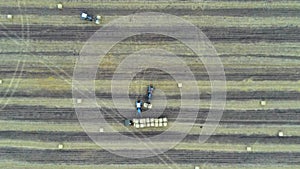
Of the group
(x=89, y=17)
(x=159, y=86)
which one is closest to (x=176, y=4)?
(x=159, y=86)

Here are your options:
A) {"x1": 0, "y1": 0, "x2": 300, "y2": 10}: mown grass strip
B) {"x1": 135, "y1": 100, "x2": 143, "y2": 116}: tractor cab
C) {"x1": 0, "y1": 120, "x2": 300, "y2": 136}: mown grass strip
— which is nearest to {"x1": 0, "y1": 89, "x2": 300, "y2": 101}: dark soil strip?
{"x1": 135, "y1": 100, "x2": 143, "y2": 116}: tractor cab

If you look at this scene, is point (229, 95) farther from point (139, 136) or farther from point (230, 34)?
point (139, 136)

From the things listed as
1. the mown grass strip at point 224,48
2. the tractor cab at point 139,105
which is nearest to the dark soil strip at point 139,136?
the tractor cab at point 139,105


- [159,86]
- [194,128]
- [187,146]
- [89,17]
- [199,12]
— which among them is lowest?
[187,146]

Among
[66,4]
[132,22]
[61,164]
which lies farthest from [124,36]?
[61,164]

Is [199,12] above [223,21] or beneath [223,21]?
above

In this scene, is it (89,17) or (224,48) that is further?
(224,48)

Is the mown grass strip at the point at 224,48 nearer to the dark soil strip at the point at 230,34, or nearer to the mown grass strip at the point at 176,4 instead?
the dark soil strip at the point at 230,34
